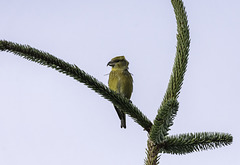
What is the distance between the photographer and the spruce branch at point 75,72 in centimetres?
223

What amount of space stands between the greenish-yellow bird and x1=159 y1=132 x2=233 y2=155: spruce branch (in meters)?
4.20

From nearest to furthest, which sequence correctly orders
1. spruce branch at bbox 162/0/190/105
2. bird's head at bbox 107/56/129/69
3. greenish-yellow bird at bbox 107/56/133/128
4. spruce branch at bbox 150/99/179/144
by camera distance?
1. spruce branch at bbox 150/99/179/144
2. spruce branch at bbox 162/0/190/105
3. greenish-yellow bird at bbox 107/56/133/128
4. bird's head at bbox 107/56/129/69

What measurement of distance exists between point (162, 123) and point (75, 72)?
0.74 meters

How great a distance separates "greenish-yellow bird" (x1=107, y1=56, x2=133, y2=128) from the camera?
6656 millimetres

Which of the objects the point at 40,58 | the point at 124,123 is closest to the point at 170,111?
the point at 40,58

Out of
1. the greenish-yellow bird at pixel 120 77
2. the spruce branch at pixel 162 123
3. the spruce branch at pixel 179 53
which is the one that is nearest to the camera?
the spruce branch at pixel 162 123

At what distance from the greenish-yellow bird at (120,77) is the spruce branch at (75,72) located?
3.97m

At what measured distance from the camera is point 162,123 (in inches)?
87.7

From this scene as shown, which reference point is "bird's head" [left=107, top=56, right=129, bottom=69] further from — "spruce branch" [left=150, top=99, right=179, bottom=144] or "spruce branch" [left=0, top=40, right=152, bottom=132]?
"spruce branch" [left=150, top=99, right=179, bottom=144]

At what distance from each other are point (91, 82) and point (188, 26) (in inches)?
33.7

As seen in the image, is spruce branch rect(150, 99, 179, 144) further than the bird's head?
No

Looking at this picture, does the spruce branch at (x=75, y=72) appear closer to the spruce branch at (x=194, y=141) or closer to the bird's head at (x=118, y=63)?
the spruce branch at (x=194, y=141)

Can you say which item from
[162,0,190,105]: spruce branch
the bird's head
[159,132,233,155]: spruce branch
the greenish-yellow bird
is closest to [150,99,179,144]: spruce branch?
[159,132,233,155]: spruce branch

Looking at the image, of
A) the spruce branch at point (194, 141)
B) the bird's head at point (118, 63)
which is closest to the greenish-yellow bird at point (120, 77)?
the bird's head at point (118, 63)
